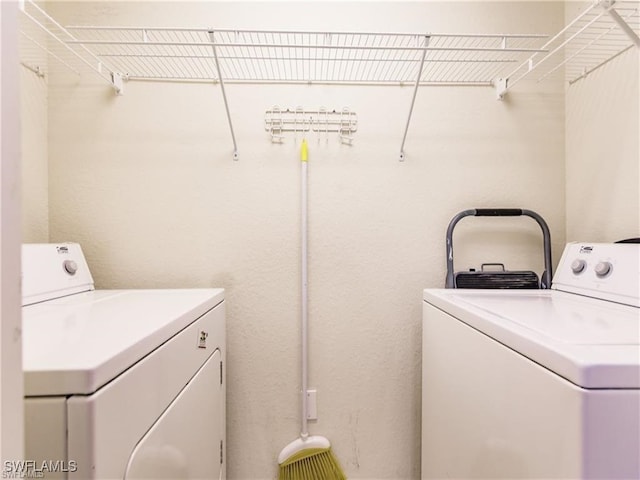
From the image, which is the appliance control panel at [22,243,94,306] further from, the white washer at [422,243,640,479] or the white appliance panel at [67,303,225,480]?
the white washer at [422,243,640,479]

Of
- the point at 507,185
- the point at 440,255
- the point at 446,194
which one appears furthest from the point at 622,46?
the point at 440,255

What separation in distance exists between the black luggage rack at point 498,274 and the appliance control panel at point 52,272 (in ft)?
4.56

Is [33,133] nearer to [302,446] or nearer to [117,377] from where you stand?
[117,377]

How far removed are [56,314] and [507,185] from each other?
1.65 meters

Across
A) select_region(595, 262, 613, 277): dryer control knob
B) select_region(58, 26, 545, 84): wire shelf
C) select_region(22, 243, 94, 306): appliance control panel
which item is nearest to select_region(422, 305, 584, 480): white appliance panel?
select_region(595, 262, 613, 277): dryer control knob

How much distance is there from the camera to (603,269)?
96 cm

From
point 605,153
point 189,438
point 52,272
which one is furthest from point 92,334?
point 605,153

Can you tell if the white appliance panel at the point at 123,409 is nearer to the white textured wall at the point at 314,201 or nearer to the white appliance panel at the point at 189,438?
the white appliance panel at the point at 189,438

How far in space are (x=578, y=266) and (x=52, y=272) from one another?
1.74 metres

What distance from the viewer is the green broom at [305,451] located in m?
1.25

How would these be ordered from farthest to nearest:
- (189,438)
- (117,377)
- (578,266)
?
(578,266)
(189,438)
(117,377)

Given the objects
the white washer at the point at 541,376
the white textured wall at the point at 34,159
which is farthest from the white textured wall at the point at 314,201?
the white washer at the point at 541,376

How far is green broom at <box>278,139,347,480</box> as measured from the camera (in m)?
1.25

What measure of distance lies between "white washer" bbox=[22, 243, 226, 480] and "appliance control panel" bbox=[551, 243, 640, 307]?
1.18m
